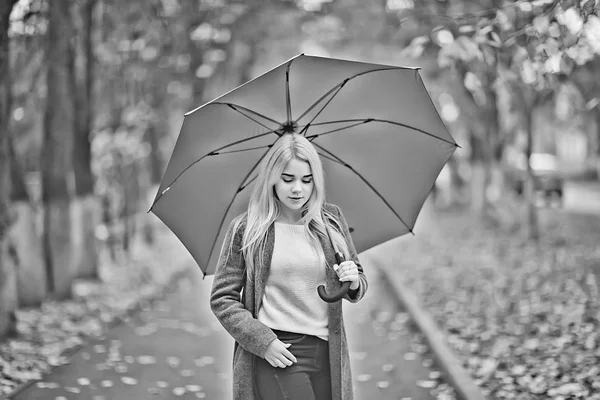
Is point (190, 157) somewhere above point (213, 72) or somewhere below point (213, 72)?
below

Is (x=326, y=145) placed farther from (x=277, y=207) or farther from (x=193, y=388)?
(x=193, y=388)

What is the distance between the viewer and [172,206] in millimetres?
4277

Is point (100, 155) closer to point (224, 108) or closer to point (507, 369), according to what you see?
point (507, 369)

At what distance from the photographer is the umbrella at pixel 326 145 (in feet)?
13.3

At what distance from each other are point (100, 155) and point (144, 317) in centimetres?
525

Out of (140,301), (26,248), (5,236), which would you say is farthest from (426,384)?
(26,248)

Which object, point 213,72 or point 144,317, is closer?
point 144,317

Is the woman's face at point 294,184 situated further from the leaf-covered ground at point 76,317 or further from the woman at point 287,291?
the leaf-covered ground at point 76,317

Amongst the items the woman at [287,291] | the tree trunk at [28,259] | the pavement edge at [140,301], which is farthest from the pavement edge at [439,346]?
the tree trunk at [28,259]

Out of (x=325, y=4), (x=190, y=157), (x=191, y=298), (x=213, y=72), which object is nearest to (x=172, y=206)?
(x=190, y=157)

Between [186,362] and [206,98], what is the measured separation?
1367cm

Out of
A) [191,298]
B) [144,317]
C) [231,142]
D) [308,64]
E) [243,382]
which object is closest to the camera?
[243,382]

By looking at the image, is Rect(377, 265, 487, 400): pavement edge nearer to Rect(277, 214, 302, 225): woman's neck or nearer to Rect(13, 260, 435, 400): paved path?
Rect(13, 260, 435, 400): paved path

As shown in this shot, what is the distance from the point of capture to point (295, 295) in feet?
11.6
